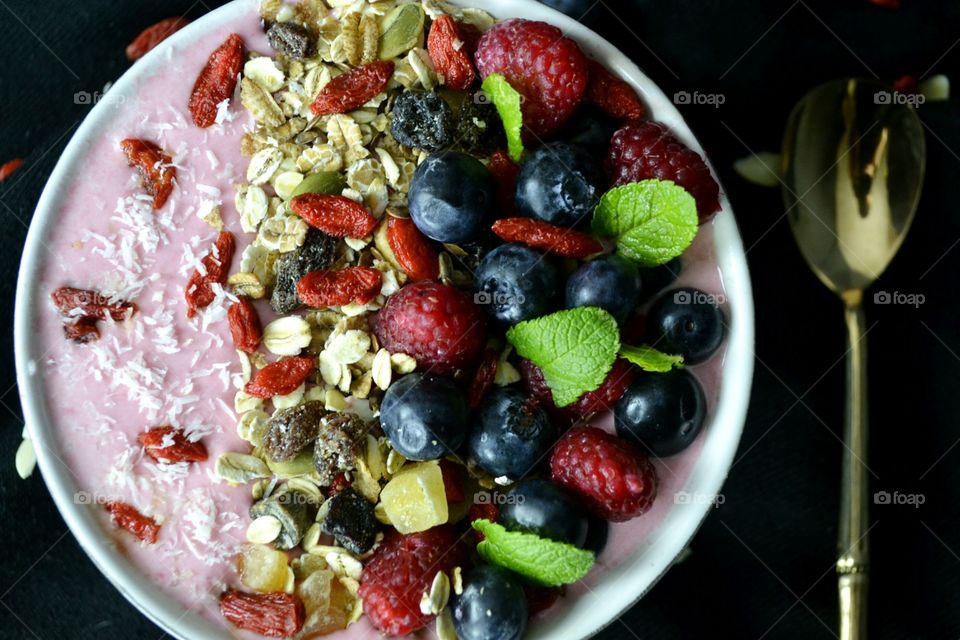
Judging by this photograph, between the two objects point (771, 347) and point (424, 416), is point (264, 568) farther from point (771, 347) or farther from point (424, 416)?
point (771, 347)

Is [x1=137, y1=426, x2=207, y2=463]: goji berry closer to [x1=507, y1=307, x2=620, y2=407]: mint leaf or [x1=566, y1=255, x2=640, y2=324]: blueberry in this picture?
[x1=507, y1=307, x2=620, y2=407]: mint leaf

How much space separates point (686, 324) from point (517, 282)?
0.28 meters

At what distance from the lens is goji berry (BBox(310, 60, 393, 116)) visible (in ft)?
4.83

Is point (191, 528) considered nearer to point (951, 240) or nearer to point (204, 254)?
point (204, 254)

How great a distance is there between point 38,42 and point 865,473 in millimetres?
1911

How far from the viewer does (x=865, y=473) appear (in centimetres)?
180

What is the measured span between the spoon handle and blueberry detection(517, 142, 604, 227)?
793 millimetres

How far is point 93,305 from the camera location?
1.45 m

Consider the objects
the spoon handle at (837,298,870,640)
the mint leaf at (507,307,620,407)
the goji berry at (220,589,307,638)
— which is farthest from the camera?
the spoon handle at (837,298,870,640)

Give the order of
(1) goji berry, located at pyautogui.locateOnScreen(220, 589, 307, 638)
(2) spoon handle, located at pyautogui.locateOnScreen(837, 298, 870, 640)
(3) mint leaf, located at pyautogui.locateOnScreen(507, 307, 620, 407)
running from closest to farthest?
(3) mint leaf, located at pyautogui.locateOnScreen(507, 307, 620, 407) < (1) goji berry, located at pyautogui.locateOnScreen(220, 589, 307, 638) < (2) spoon handle, located at pyautogui.locateOnScreen(837, 298, 870, 640)

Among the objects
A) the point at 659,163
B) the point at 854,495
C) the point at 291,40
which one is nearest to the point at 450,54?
the point at 291,40

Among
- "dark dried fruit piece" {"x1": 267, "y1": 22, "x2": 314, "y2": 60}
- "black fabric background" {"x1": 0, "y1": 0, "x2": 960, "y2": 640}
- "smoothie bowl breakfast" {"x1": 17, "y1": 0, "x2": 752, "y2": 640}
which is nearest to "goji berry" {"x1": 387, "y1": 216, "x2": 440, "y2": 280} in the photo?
"smoothie bowl breakfast" {"x1": 17, "y1": 0, "x2": 752, "y2": 640}

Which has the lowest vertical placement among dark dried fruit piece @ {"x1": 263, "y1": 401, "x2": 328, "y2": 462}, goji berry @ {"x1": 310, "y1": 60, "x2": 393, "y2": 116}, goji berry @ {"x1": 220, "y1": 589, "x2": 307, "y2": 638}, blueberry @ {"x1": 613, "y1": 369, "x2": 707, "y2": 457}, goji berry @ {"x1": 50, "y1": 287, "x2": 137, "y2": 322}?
goji berry @ {"x1": 220, "y1": 589, "x2": 307, "y2": 638}

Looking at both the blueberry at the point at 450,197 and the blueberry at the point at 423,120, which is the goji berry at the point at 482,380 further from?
the blueberry at the point at 423,120
